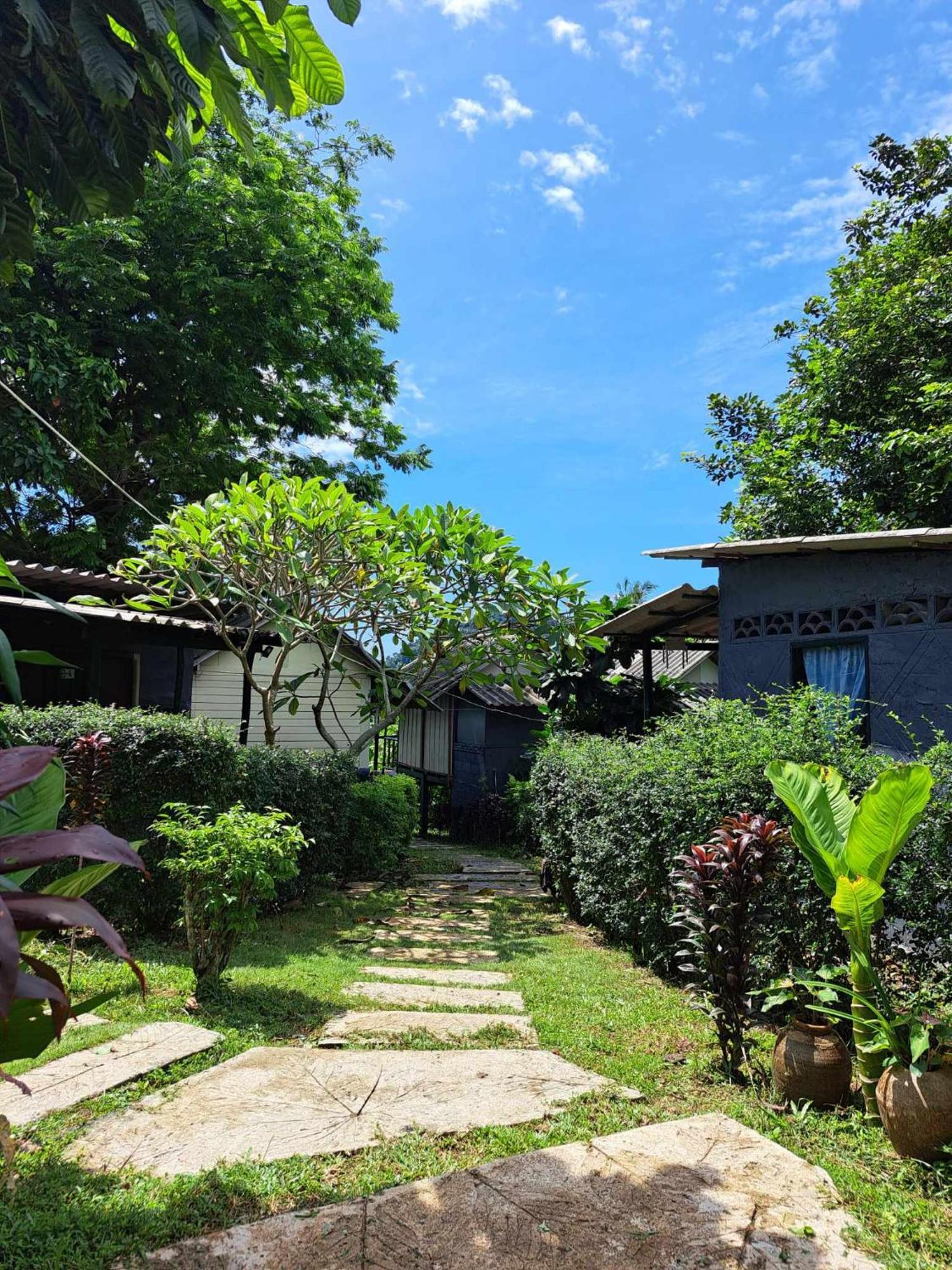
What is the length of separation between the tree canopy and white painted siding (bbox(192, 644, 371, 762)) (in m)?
11.0

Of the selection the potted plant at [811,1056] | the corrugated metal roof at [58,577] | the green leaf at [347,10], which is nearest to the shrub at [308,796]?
the corrugated metal roof at [58,577]

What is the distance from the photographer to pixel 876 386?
16.3 metres

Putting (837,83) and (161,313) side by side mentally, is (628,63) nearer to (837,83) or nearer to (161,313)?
(837,83)

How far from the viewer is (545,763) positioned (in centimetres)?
1092

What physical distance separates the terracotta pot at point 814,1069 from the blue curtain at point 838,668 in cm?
576

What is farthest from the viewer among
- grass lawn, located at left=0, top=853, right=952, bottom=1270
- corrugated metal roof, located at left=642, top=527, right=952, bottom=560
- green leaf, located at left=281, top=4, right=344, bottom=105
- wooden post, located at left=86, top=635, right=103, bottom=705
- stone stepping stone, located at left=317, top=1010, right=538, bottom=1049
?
wooden post, located at left=86, top=635, right=103, bottom=705

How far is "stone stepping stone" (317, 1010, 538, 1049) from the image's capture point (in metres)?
4.59

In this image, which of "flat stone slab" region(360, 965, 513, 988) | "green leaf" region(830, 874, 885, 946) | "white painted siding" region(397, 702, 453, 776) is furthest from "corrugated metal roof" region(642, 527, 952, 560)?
"white painted siding" region(397, 702, 453, 776)

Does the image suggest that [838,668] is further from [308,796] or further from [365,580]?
[308,796]

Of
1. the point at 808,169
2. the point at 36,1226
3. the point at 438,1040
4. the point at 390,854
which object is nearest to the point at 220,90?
the point at 36,1226

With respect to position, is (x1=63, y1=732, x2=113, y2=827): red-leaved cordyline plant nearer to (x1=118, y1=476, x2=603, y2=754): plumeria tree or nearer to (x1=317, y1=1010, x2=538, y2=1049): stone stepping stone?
(x1=317, y1=1010, x2=538, y2=1049): stone stepping stone

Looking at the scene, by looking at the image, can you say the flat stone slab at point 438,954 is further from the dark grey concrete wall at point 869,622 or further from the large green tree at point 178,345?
the large green tree at point 178,345

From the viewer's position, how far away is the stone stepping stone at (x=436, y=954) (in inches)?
271

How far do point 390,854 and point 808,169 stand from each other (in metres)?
14.7
